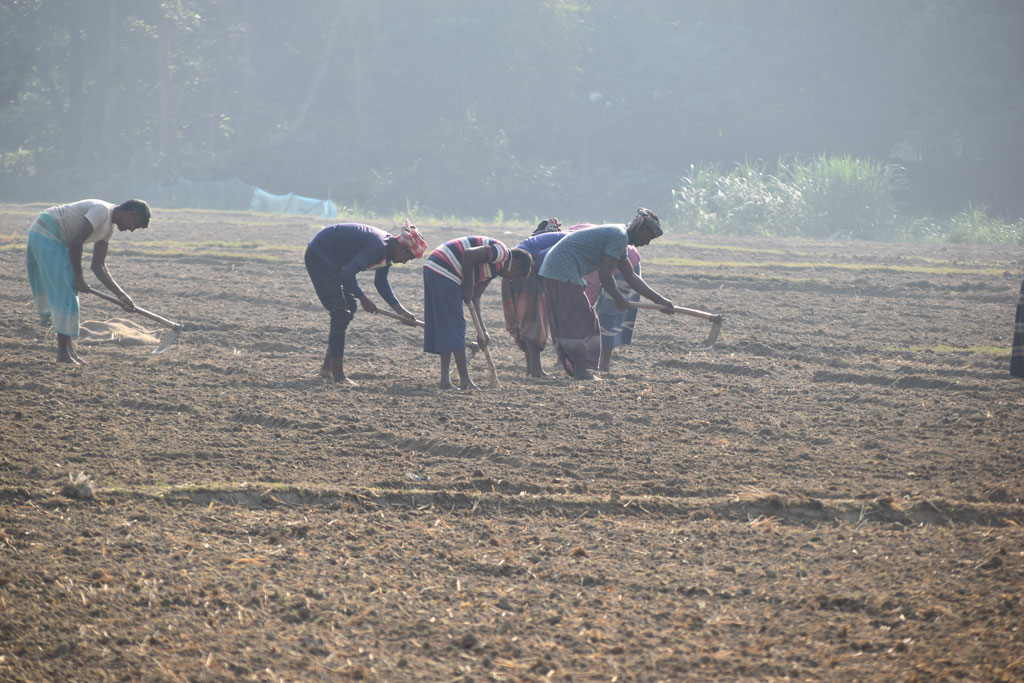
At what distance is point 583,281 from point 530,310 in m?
0.47

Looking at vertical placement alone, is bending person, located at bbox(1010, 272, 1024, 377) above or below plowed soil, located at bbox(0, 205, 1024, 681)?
above

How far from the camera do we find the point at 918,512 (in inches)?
171

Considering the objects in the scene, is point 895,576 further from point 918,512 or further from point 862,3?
point 862,3

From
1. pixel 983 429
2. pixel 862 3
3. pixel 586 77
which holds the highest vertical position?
pixel 862 3

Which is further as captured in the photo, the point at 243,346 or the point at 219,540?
the point at 243,346

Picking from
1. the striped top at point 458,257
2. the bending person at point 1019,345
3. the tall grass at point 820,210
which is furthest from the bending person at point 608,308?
the tall grass at point 820,210

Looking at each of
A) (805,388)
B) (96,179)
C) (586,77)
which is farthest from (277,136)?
(805,388)

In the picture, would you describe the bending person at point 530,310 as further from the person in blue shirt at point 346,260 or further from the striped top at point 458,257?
the person in blue shirt at point 346,260

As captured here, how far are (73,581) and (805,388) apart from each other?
5230 millimetres

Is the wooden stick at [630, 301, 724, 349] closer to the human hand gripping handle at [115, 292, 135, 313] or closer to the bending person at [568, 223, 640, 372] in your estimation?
the bending person at [568, 223, 640, 372]

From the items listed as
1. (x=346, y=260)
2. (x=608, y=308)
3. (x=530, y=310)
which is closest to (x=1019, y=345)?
(x=608, y=308)

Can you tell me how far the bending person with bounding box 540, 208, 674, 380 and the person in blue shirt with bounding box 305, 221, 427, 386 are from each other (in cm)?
106

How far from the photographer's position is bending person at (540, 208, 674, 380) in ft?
23.4

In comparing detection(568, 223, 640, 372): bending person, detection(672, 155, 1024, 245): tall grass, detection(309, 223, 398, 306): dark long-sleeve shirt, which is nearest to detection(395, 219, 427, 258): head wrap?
detection(309, 223, 398, 306): dark long-sleeve shirt
